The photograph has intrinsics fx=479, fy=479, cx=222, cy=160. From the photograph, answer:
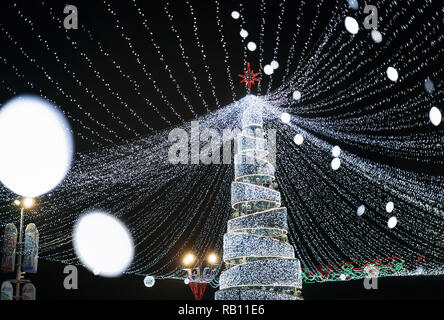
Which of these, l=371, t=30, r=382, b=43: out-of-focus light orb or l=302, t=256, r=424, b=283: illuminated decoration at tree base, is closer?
l=371, t=30, r=382, b=43: out-of-focus light orb

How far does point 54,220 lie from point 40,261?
11.8 m

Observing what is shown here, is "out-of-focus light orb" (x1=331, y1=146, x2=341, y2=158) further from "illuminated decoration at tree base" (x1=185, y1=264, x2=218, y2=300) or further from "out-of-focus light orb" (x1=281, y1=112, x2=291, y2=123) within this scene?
"illuminated decoration at tree base" (x1=185, y1=264, x2=218, y2=300)

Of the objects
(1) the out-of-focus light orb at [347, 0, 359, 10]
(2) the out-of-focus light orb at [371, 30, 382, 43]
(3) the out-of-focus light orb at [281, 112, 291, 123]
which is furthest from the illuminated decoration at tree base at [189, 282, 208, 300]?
(1) the out-of-focus light orb at [347, 0, 359, 10]

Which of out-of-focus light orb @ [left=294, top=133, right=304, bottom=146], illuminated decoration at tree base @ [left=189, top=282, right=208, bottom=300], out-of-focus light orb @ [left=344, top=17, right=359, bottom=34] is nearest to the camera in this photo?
out-of-focus light orb @ [left=344, top=17, right=359, bottom=34]

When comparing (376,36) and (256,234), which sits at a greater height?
(376,36)

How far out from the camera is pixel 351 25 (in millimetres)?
8148

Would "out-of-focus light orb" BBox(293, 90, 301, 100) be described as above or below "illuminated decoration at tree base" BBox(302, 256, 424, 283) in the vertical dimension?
above

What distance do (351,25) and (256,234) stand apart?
7464 mm

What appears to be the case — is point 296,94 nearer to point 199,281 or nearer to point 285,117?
point 285,117

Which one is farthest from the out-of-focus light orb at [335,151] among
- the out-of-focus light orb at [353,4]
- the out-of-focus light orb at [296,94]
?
the out-of-focus light orb at [353,4]

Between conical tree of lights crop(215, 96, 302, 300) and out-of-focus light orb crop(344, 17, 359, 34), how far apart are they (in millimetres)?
5492

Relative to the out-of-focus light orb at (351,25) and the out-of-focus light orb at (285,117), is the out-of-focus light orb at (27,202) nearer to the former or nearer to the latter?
the out-of-focus light orb at (285,117)

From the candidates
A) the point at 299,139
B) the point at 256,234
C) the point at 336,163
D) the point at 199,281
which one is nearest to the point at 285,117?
the point at 299,139

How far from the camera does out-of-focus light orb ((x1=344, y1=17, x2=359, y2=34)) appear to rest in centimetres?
813
